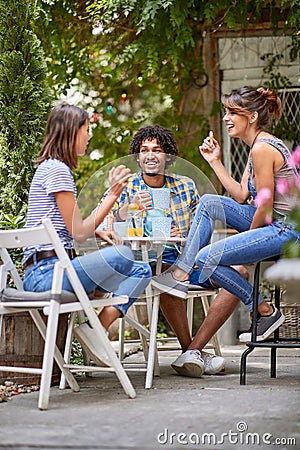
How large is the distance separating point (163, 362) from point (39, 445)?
2.58 m

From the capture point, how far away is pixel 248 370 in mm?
4812

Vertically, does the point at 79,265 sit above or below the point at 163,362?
above

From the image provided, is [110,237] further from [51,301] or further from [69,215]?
[51,301]

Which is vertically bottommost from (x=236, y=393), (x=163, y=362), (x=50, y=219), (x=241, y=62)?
(x=163, y=362)

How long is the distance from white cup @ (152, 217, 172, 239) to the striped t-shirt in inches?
20.7

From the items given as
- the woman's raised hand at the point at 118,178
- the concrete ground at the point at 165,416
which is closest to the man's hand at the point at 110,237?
the woman's raised hand at the point at 118,178

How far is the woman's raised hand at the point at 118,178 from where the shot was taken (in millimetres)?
3839

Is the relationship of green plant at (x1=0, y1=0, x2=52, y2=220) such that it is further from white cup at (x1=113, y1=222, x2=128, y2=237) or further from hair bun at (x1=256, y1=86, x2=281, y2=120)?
hair bun at (x1=256, y1=86, x2=281, y2=120)

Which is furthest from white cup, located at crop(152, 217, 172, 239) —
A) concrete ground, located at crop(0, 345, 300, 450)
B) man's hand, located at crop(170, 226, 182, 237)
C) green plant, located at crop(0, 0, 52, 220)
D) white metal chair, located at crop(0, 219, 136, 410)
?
green plant, located at crop(0, 0, 52, 220)

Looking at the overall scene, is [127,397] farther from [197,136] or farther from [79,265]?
[197,136]

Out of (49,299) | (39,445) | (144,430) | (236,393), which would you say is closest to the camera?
(39,445)

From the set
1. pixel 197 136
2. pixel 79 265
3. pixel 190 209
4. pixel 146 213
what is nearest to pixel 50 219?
pixel 79 265

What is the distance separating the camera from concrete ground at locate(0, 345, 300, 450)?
9.51 ft

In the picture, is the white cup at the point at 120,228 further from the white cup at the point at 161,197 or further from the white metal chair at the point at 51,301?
the white metal chair at the point at 51,301
